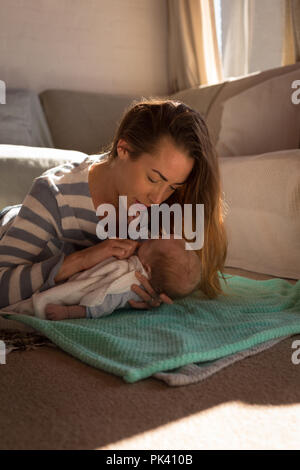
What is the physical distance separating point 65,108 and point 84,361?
2273 mm

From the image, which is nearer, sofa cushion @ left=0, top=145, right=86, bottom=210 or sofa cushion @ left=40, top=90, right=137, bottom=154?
sofa cushion @ left=0, top=145, right=86, bottom=210

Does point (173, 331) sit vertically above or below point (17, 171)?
below

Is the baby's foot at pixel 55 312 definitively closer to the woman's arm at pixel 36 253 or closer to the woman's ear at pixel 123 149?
the woman's arm at pixel 36 253

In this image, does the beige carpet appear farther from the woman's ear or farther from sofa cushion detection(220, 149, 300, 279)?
sofa cushion detection(220, 149, 300, 279)

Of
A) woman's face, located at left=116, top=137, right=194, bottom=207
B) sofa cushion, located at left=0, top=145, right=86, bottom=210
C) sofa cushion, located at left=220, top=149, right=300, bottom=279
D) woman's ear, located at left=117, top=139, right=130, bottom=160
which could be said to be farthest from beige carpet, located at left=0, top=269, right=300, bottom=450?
sofa cushion, located at left=0, top=145, right=86, bottom=210

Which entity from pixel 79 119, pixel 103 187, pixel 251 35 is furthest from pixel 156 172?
pixel 251 35

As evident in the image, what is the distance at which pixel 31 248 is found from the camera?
1433 millimetres

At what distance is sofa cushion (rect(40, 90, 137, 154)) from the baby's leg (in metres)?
1.81

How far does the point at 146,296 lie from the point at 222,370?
47cm

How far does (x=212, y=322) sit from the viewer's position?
4.40ft

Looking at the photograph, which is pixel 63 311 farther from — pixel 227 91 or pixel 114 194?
pixel 227 91

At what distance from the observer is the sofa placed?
2.59 ft

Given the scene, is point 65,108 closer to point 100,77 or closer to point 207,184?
point 100,77

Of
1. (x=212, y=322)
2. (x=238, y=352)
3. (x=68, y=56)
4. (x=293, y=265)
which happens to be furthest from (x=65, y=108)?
(x=238, y=352)
